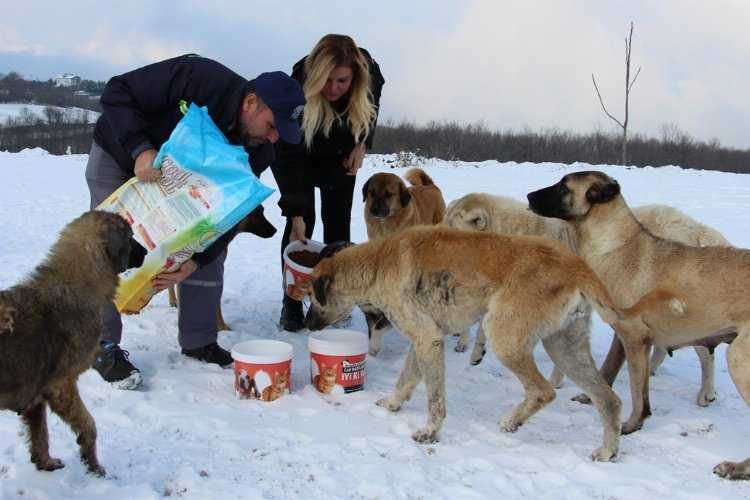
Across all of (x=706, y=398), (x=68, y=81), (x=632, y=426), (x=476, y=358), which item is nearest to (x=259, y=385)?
(x=476, y=358)

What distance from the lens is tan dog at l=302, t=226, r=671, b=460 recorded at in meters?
3.82

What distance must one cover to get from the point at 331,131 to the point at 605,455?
368 centimetres

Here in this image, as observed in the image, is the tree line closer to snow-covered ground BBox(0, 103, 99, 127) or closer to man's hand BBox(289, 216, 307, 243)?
snow-covered ground BBox(0, 103, 99, 127)

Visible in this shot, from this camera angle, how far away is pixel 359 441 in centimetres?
389

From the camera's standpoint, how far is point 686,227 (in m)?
5.34

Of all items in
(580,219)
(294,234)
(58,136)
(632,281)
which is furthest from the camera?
(58,136)

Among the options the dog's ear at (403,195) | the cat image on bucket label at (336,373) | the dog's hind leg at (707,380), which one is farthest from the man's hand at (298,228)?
the dog's hind leg at (707,380)

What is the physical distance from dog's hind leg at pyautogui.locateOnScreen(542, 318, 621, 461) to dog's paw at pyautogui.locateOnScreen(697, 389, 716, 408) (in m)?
1.33

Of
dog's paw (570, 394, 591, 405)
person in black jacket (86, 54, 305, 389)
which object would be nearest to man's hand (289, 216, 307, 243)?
person in black jacket (86, 54, 305, 389)

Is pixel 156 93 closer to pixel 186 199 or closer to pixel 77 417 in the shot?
pixel 186 199

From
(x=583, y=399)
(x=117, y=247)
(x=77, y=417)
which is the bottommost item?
(x=583, y=399)

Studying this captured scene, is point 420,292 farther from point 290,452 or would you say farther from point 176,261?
point 176,261

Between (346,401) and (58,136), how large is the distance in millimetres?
47535

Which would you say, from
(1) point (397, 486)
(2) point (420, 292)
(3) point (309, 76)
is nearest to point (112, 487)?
(1) point (397, 486)
